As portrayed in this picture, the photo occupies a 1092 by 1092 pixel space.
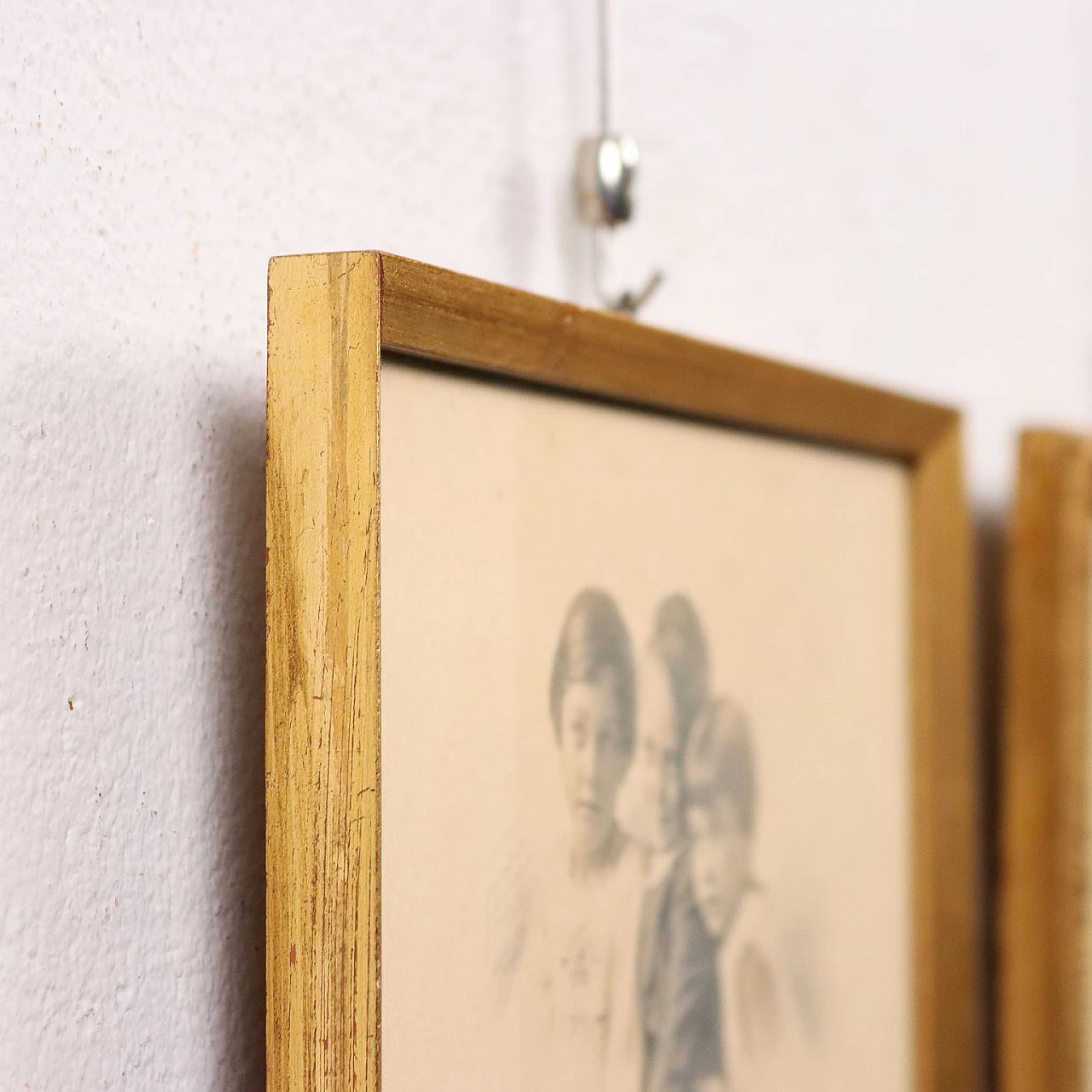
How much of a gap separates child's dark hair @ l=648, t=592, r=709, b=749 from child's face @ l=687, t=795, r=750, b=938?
3 centimetres

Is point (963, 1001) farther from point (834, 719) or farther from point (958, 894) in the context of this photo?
point (834, 719)

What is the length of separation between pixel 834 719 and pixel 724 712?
3.6 inches

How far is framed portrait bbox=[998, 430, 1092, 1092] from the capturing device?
2.15 ft

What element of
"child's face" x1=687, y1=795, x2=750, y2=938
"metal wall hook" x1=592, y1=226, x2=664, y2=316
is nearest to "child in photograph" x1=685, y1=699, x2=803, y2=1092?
"child's face" x1=687, y1=795, x2=750, y2=938

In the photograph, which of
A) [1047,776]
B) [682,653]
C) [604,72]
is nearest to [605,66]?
[604,72]

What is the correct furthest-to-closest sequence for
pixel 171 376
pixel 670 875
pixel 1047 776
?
pixel 1047 776, pixel 670 875, pixel 171 376

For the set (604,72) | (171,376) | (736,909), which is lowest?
(736,909)

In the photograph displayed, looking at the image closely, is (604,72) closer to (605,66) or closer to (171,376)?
(605,66)

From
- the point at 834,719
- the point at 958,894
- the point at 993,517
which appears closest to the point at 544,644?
the point at 834,719

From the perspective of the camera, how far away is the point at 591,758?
0.42 metres

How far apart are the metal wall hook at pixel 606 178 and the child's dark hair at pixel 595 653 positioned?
0.38ft

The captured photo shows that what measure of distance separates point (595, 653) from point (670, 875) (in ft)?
0.28

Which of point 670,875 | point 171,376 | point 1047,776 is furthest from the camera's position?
point 1047,776

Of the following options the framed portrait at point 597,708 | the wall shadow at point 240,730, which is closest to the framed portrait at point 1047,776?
the framed portrait at point 597,708
